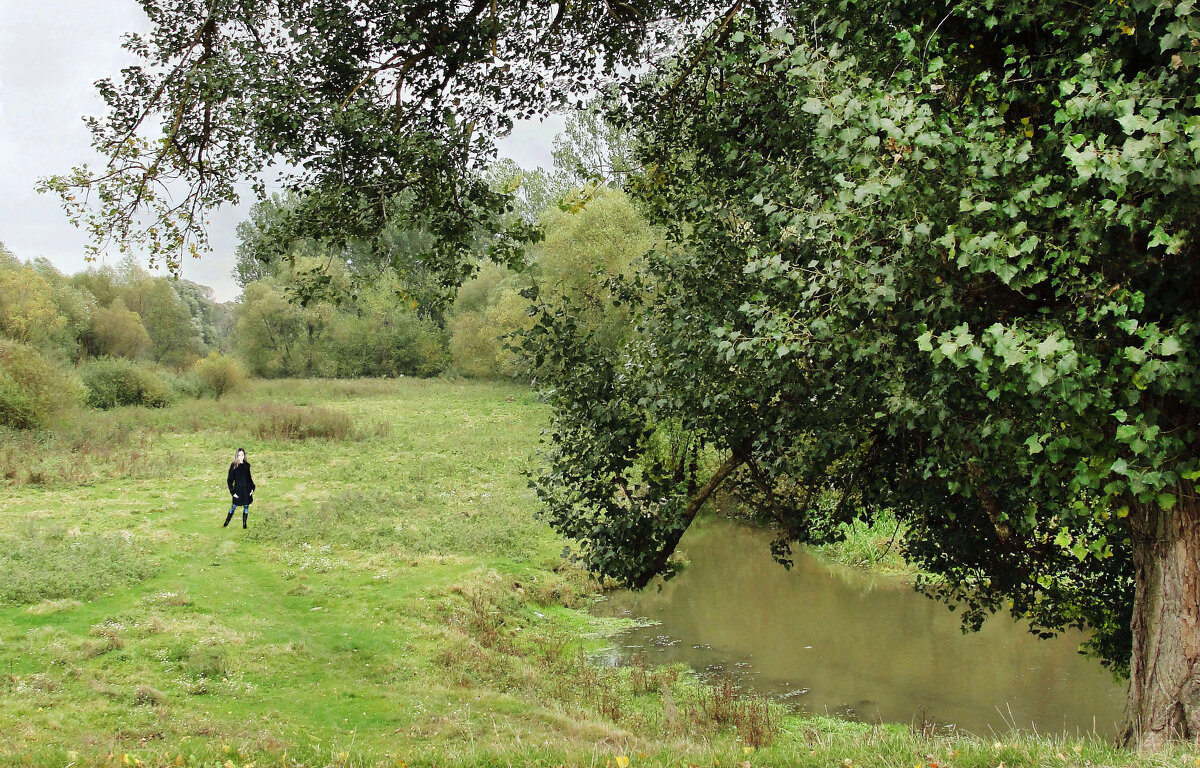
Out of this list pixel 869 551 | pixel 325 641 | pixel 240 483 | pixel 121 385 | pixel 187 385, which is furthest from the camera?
pixel 187 385

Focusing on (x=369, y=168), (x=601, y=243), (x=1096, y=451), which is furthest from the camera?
(x=601, y=243)

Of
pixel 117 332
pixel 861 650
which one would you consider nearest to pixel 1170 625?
pixel 861 650

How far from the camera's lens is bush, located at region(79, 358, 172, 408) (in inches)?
1532

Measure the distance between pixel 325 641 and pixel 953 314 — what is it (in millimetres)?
12403

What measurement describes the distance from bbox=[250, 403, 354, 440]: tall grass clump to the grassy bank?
624cm

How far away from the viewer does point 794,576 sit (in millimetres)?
20969

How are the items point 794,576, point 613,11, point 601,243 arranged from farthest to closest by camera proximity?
point 601,243 → point 794,576 → point 613,11

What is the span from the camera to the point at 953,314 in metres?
6.02

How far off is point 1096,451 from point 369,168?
7.19 m

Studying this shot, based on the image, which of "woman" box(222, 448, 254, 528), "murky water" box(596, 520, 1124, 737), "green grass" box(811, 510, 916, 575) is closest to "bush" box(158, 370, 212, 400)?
"woman" box(222, 448, 254, 528)

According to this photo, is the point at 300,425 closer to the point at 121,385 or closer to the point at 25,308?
the point at 121,385

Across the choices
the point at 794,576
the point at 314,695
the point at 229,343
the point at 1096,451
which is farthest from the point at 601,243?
the point at 229,343

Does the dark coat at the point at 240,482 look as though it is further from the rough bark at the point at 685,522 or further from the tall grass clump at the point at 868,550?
the tall grass clump at the point at 868,550

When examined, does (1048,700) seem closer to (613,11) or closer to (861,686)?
(861,686)
